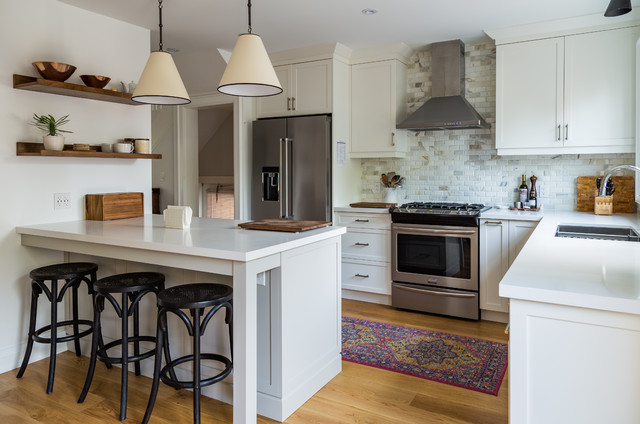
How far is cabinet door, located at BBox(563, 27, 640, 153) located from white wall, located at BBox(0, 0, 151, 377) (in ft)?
11.4

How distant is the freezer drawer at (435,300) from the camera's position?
3851mm

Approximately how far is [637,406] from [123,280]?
2.29 meters

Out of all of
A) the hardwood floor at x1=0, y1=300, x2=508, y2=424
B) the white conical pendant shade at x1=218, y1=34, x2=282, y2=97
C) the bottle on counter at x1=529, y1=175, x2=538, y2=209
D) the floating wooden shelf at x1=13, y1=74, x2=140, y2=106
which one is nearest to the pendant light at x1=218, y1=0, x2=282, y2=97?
the white conical pendant shade at x1=218, y1=34, x2=282, y2=97

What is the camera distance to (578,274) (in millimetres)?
1540

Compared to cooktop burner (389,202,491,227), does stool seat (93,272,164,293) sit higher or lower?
lower

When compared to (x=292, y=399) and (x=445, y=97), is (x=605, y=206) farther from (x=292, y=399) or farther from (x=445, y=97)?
(x=292, y=399)

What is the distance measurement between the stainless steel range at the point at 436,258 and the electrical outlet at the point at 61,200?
2.54 meters

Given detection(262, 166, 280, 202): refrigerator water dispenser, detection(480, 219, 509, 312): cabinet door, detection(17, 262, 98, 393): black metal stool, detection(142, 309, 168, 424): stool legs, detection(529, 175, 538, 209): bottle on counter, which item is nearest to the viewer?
detection(142, 309, 168, 424): stool legs

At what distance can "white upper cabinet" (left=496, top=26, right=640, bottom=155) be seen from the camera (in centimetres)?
350

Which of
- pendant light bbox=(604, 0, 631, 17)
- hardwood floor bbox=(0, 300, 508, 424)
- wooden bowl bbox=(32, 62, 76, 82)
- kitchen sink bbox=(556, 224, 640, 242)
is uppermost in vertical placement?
wooden bowl bbox=(32, 62, 76, 82)

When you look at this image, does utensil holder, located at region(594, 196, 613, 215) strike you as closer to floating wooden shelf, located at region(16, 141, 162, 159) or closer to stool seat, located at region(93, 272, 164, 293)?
stool seat, located at region(93, 272, 164, 293)

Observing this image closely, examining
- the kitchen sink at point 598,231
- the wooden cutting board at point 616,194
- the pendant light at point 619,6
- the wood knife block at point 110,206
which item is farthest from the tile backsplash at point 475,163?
the wood knife block at point 110,206

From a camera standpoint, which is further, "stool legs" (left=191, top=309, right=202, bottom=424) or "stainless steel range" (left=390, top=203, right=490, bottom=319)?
"stainless steel range" (left=390, top=203, right=490, bottom=319)

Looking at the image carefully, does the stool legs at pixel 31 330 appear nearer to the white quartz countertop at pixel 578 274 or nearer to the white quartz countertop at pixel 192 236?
the white quartz countertop at pixel 192 236
